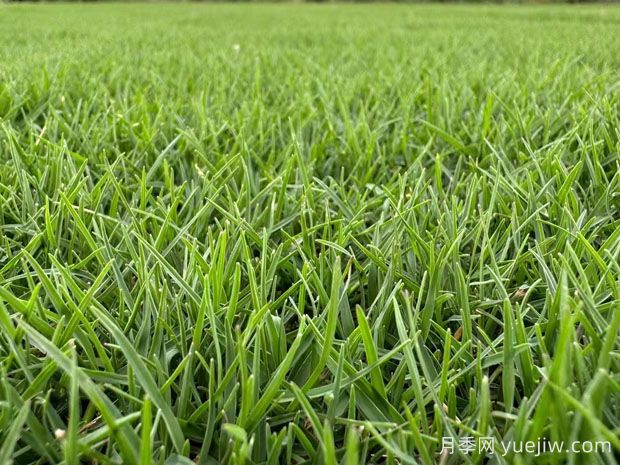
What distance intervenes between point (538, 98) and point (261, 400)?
1.59m

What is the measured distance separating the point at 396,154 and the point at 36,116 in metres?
1.03

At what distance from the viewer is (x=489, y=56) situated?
112 inches

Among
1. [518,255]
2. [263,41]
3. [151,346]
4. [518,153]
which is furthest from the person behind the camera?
[263,41]

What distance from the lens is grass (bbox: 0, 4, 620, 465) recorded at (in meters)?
0.53

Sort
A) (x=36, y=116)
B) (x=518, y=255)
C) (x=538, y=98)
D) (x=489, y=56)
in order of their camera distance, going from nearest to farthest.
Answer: (x=518, y=255) < (x=36, y=116) < (x=538, y=98) < (x=489, y=56)

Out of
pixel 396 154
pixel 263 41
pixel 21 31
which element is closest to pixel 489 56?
pixel 263 41

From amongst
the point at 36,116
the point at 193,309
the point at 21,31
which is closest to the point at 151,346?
the point at 193,309

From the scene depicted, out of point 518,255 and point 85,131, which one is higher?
point 85,131

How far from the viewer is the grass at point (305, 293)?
1.75 feet

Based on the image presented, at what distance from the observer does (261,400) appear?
21.4 inches

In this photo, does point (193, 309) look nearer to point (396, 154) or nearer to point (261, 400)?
point (261, 400)

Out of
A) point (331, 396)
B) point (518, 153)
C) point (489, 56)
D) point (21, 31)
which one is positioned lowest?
point (331, 396)

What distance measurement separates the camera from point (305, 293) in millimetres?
788

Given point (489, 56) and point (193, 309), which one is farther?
point (489, 56)
